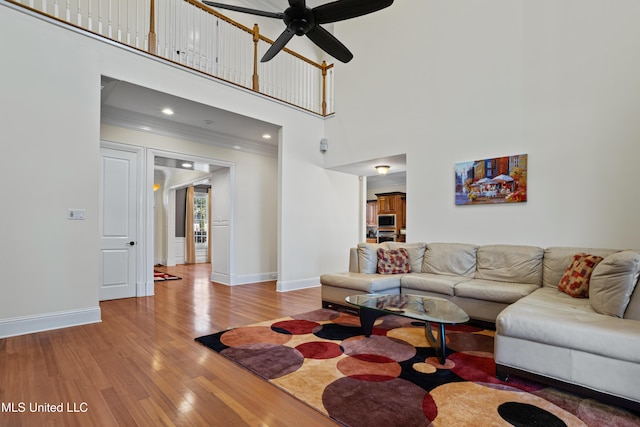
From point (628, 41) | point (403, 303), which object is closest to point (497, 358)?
point (403, 303)

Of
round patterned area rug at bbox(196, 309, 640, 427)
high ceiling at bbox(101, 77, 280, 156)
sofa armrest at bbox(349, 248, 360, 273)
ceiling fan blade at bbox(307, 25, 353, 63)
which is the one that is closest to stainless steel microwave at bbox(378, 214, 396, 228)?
high ceiling at bbox(101, 77, 280, 156)

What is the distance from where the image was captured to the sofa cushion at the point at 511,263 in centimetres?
374

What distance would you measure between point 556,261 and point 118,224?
19.2 feet

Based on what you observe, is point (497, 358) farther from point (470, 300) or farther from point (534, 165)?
point (534, 165)

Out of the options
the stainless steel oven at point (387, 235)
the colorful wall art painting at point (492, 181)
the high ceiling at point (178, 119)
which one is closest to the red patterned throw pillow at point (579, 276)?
the colorful wall art painting at point (492, 181)

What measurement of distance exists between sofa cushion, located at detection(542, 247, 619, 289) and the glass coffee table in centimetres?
135

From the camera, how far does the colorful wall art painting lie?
4.16m

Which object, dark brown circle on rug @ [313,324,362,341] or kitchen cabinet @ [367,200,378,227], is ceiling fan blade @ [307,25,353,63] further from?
kitchen cabinet @ [367,200,378,227]

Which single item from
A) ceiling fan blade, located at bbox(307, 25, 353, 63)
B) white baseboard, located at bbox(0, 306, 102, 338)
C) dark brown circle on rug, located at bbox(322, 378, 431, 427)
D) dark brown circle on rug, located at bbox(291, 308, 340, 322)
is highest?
ceiling fan blade, located at bbox(307, 25, 353, 63)

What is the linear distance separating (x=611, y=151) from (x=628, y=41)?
116 centimetres

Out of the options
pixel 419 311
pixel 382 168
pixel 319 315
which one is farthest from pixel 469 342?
pixel 382 168

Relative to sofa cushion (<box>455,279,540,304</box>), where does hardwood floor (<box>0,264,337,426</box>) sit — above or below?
below

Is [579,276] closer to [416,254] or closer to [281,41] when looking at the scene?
[416,254]

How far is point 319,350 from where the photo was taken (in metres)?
2.85
